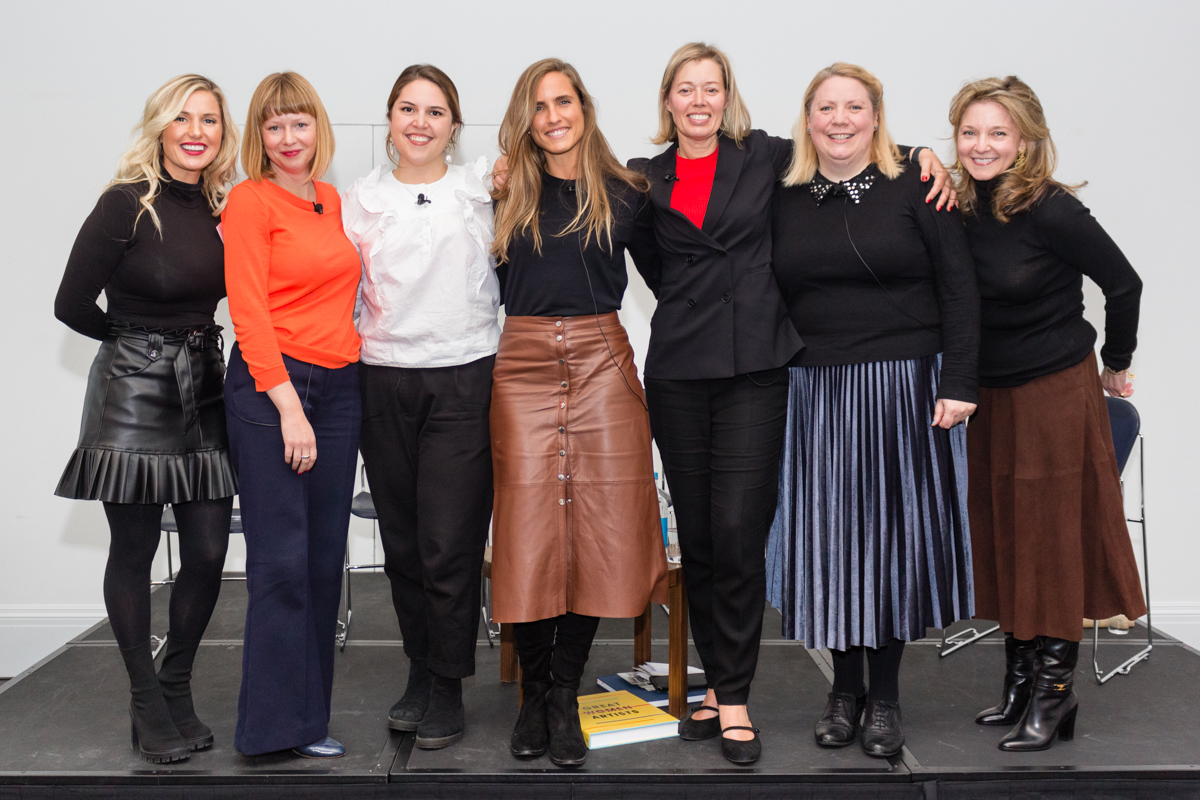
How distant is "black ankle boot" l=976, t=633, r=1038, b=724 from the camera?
2.44 m

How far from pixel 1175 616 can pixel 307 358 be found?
387cm

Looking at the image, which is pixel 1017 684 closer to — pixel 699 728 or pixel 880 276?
pixel 699 728

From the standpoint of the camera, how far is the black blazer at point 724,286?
214 cm

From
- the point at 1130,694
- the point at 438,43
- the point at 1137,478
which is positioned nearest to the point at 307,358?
the point at 438,43

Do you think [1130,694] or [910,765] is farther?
[1130,694]

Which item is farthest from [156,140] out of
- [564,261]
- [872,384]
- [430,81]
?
[872,384]

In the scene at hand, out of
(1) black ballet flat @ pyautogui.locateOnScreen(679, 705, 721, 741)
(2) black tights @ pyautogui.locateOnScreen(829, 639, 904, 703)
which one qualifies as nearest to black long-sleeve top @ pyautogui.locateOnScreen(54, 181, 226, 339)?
(1) black ballet flat @ pyautogui.locateOnScreen(679, 705, 721, 741)

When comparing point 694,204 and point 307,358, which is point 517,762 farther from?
point 694,204

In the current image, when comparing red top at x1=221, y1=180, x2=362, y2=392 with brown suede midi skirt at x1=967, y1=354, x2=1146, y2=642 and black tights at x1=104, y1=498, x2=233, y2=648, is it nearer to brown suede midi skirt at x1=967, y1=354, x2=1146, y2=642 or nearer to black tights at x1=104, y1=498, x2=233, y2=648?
black tights at x1=104, y1=498, x2=233, y2=648

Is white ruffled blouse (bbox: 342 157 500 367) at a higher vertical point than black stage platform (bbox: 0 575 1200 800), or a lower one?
higher

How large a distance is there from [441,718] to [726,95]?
171 cm

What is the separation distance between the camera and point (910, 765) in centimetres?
218

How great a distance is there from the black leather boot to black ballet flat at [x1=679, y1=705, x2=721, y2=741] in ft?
0.84

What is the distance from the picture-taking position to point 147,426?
2139mm
